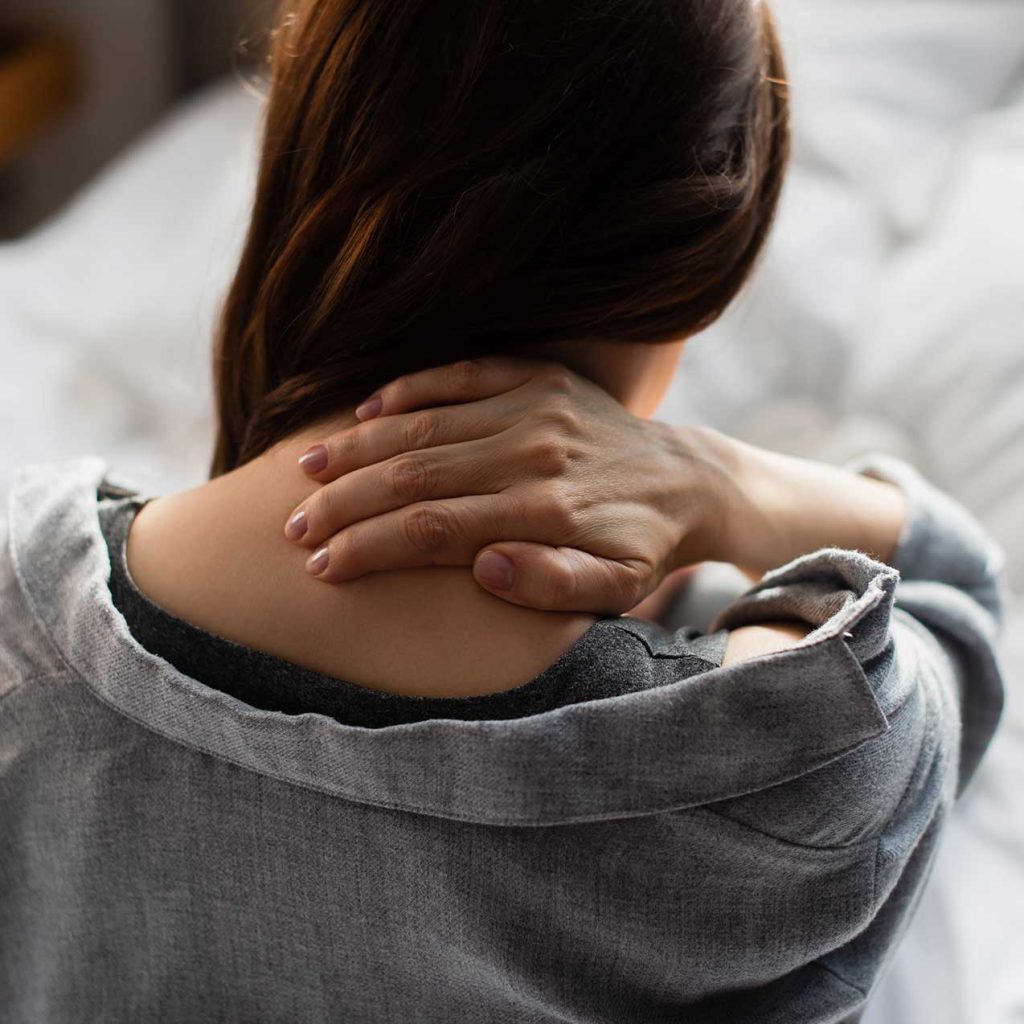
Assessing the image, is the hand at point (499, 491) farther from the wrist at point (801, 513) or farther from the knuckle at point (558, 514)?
the wrist at point (801, 513)

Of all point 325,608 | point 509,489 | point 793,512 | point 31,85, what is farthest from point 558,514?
point 31,85

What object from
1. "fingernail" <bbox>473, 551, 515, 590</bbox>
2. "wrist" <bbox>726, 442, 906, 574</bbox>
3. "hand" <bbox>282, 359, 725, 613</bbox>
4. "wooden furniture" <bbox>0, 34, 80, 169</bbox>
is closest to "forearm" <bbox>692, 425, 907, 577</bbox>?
"wrist" <bbox>726, 442, 906, 574</bbox>

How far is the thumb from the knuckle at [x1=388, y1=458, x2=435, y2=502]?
0.05 meters

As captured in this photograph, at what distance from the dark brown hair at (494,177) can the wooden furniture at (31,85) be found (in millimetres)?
1364

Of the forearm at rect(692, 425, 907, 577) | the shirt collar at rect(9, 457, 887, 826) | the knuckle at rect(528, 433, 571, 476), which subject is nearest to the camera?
the shirt collar at rect(9, 457, 887, 826)

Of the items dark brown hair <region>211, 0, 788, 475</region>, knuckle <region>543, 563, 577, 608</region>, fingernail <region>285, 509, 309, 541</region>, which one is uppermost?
dark brown hair <region>211, 0, 788, 475</region>

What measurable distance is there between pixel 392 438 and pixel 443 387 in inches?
1.6

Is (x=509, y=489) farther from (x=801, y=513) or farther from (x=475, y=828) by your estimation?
(x=801, y=513)

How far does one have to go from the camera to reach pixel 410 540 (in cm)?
57

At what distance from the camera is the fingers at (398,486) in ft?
1.90

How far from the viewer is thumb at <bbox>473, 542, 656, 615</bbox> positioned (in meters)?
0.57

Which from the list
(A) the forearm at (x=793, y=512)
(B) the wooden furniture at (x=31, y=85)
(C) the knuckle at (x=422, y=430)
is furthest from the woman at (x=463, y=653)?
(B) the wooden furniture at (x=31, y=85)

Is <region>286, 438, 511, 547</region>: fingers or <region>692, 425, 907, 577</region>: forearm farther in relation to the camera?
<region>692, 425, 907, 577</region>: forearm

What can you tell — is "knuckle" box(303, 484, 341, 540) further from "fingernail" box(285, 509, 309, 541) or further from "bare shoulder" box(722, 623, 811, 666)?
"bare shoulder" box(722, 623, 811, 666)
